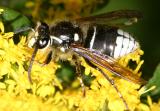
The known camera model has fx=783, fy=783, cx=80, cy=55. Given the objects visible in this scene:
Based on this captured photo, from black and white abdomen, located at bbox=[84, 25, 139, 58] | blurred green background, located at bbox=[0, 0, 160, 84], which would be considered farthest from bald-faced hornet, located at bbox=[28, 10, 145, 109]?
blurred green background, located at bbox=[0, 0, 160, 84]

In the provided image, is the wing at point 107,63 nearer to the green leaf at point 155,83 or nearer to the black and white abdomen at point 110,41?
the black and white abdomen at point 110,41

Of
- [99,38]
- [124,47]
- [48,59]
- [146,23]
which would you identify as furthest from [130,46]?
[146,23]

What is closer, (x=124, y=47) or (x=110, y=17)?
(x=124, y=47)

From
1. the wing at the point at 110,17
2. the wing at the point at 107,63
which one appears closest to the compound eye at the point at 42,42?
the wing at the point at 107,63

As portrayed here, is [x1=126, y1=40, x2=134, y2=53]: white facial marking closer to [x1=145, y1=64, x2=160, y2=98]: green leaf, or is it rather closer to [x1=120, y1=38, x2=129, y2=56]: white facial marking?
[x1=120, y1=38, x2=129, y2=56]: white facial marking

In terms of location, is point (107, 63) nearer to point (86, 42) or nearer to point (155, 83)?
point (86, 42)

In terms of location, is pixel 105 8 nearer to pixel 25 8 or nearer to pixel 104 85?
pixel 25 8
